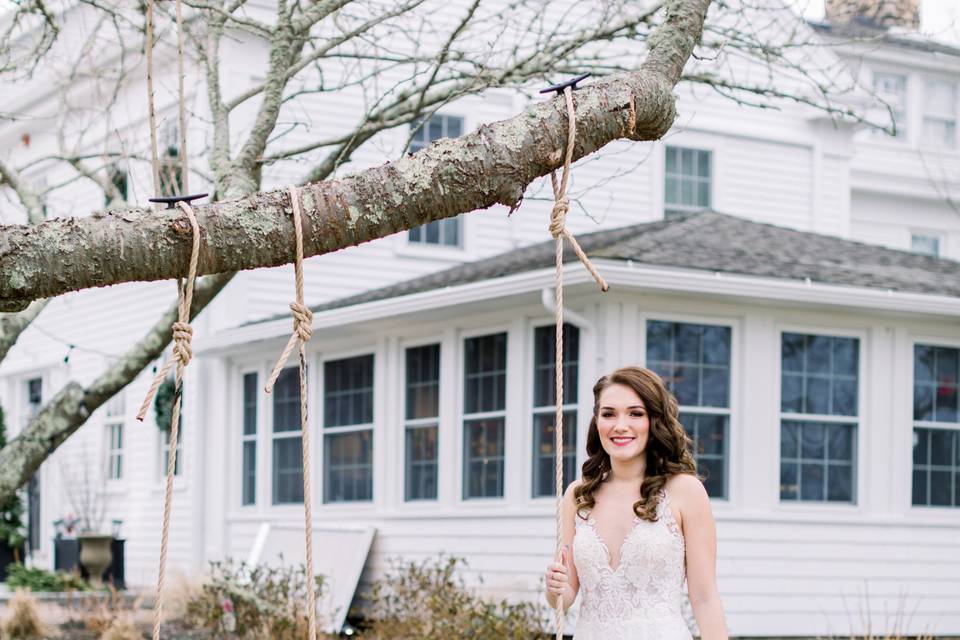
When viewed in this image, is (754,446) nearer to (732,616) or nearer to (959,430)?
(732,616)

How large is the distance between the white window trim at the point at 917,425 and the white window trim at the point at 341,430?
14.6 feet

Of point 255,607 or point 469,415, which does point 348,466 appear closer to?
point 469,415

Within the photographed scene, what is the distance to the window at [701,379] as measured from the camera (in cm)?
1062

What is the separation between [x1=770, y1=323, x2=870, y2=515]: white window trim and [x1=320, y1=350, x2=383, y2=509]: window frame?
355 cm

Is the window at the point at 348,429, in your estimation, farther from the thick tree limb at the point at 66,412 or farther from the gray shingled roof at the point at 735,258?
the thick tree limb at the point at 66,412

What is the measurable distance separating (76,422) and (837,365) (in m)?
6.48

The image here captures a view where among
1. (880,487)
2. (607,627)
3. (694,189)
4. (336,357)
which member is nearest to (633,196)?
(694,189)

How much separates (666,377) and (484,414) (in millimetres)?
1629

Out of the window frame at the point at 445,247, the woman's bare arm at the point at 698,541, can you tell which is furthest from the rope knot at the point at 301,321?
the window frame at the point at 445,247

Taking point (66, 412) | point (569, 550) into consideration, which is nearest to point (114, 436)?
point (66, 412)

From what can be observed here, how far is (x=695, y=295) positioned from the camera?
10477 mm

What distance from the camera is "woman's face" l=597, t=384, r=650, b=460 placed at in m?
4.16

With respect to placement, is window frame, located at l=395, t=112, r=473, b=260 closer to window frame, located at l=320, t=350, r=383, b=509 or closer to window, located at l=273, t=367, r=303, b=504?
window, located at l=273, t=367, r=303, b=504

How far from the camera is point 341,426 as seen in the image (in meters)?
13.1
